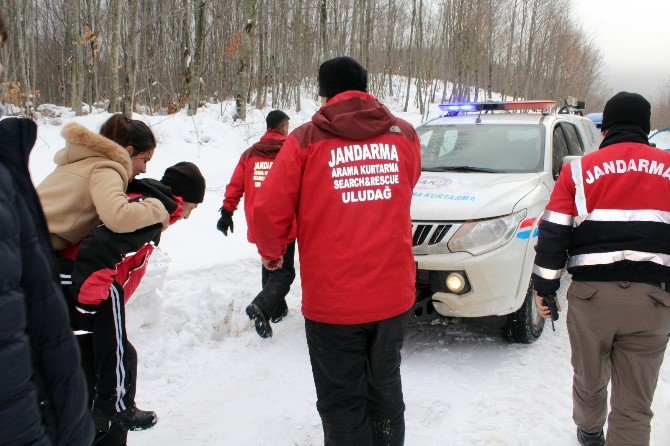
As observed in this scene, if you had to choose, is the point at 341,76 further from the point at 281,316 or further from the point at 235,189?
the point at 281,316

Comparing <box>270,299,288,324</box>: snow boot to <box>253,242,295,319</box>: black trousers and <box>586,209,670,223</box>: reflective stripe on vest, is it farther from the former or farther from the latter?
<box>586,209,670,223</box>: reflective stripe on vest

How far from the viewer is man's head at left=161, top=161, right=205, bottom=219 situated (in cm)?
284

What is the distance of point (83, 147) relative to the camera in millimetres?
2361

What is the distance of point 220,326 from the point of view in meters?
4.41

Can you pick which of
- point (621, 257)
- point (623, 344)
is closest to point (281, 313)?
point (623, 344)

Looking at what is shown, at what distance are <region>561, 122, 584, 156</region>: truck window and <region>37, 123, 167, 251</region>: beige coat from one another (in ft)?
15.4

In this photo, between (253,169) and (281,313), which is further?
(281,313)

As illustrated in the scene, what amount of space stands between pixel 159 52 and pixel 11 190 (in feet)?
81.4

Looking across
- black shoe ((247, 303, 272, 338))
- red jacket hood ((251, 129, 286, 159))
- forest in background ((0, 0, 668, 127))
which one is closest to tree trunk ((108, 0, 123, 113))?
forest in background ((0, 0, 668, 127))

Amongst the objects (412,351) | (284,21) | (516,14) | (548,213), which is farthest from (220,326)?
(516,14)

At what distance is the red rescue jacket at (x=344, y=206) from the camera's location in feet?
7.75

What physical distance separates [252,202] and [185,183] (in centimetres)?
173

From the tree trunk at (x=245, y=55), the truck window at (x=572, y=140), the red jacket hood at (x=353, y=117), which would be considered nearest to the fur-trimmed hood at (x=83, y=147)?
the red jacket hood at (x=353, y=117)

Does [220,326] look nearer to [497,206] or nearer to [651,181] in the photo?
[497,206]
